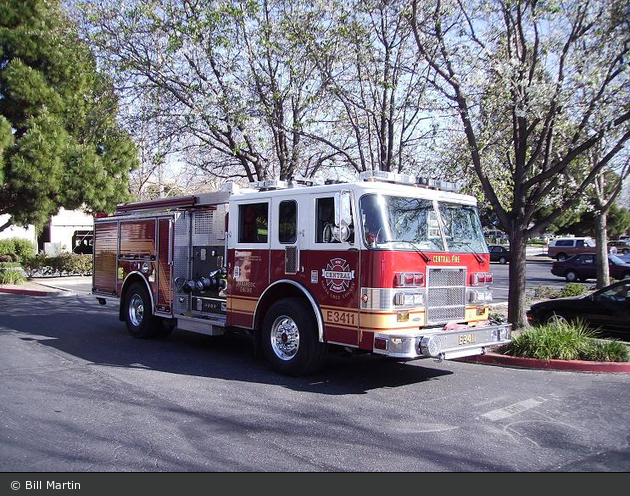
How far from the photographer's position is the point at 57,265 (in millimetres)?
25641

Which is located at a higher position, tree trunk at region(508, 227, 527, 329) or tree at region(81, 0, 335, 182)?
tree at region(81, 0, 335, 182)

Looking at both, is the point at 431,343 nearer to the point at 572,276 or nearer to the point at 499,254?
the point at 572,276

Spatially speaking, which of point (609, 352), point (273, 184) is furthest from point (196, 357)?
point (609, 352)

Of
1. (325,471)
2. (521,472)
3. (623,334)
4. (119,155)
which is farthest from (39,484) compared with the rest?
(119,155)

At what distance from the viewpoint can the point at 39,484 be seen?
435cm

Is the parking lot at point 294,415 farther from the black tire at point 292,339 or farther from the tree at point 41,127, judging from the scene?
the tree at point 41,127

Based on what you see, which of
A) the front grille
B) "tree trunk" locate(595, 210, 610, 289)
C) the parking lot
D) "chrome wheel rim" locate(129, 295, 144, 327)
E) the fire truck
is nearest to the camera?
the parking lot

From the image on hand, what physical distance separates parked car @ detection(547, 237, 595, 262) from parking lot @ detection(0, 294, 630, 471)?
1320 inches

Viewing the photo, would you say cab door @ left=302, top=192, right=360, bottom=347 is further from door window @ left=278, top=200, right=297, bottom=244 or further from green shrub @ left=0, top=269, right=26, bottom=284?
green shrub @ left=0, top=269, right=26, bottom=284

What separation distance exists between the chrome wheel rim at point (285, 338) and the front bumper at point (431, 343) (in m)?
1.35

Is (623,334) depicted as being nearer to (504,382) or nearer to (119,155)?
(504,382)

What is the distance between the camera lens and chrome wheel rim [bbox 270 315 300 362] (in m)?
7.82

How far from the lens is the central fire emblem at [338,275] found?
7.21 metres

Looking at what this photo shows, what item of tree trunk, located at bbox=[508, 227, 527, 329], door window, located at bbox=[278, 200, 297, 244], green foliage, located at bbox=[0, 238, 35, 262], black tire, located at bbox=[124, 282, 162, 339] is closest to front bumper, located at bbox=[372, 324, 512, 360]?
door window, located at bbox=[278, 200, 297, 244]
